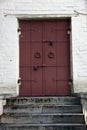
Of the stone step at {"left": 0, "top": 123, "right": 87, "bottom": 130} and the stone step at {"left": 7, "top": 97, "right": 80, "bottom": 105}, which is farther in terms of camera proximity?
the stone step at {"left": 7, "top": 97, "right": 80, "bottom": 105}

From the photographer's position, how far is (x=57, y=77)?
10062 mm

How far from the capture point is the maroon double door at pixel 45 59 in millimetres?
10055

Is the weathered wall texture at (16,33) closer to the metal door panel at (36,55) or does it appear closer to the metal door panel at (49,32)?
the metal door panel at (49,32)

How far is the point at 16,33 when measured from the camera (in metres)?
10.1

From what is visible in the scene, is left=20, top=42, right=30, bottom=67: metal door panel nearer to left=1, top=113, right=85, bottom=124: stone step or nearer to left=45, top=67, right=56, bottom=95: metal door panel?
left=45, top=67, right=56, bottom=95: metal door panel

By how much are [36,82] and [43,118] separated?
1.58 metres

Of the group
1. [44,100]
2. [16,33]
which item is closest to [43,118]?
[44,100]

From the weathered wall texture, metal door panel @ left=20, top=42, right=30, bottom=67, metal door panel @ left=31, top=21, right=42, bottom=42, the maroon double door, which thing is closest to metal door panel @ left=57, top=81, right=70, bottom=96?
the maroon double door

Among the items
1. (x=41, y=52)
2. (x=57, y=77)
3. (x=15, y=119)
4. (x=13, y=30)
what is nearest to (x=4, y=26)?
(x=13, y=30)

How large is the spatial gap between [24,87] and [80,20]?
2.12 meters

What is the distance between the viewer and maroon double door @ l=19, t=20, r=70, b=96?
10055mm

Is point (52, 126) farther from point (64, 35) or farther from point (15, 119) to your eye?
point (64, 35)

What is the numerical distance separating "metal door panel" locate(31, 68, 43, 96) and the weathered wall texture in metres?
0.40

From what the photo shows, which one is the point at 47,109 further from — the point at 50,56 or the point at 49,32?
the point at 49,32
